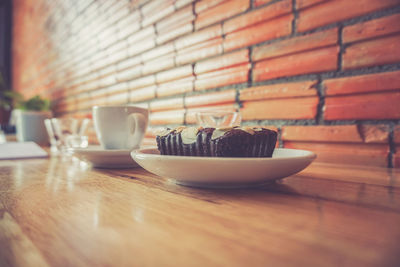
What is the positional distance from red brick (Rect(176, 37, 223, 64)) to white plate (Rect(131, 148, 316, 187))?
0.85 metres

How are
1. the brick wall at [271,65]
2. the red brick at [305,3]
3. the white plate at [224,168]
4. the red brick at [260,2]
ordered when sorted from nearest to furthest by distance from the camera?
1. the white plate at [224,168]
2. the brick wall at [271,65]
3. the red brick at [305,3]
4. the red brick at [260,2]

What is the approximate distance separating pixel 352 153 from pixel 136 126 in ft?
2.05

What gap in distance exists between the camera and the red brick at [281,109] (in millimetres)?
910

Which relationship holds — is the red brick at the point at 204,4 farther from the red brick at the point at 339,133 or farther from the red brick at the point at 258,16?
the red brick at the point at 339,133

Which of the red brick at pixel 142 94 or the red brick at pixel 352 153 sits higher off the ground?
the red brick at pixel 142 94

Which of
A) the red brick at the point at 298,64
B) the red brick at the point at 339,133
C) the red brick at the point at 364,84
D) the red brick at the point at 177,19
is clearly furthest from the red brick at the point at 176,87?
the red brick at the point at 364,84

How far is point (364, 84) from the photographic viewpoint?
0.79 meters

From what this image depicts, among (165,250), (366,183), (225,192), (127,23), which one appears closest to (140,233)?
(165,250)

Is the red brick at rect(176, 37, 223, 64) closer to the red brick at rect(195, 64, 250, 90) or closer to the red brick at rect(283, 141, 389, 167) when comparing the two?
the red brick at rect(195, 64, 250, 90)

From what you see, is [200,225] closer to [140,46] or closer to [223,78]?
[223,78]

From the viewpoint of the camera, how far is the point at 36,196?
1.39 ft

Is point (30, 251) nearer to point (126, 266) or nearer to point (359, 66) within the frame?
point (126, 266)

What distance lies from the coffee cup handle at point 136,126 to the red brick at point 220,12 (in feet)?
1.99

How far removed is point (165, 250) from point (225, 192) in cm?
20
